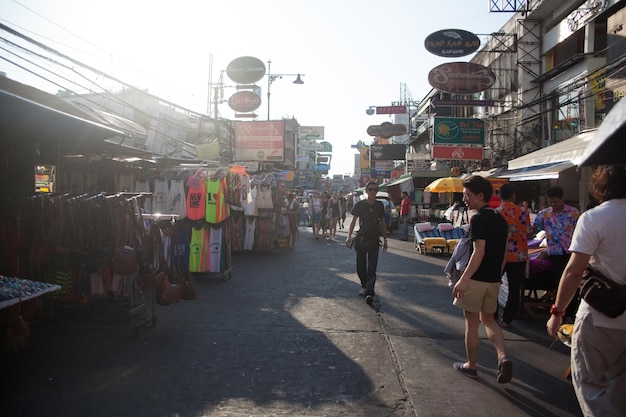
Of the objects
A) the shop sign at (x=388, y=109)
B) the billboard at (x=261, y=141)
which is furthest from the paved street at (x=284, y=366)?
the shop sign at (x=388, y=109)

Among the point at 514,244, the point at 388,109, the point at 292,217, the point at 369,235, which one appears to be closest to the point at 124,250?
the point at 369,235

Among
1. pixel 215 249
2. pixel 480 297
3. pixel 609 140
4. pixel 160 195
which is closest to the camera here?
pixel 609 140

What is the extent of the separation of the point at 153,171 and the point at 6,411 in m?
7.48

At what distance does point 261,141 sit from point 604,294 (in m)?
26.9

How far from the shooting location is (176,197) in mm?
9852

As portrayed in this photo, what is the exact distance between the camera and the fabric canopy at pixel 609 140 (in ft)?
5.27

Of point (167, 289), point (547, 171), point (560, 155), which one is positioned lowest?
point (167, 289)

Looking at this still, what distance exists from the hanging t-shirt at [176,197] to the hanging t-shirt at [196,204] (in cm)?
100

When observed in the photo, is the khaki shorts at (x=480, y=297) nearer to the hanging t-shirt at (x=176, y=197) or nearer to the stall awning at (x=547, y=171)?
the stall awning at (x=547, y=171)

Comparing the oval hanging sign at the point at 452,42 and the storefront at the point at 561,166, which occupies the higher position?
the oval hanging sign at the point at 452,42

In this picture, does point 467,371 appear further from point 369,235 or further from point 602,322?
point 369,235

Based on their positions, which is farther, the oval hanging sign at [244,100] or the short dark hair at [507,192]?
the oval hanging sign at [244,100]

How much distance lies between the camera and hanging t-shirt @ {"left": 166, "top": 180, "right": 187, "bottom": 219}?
9.80 m

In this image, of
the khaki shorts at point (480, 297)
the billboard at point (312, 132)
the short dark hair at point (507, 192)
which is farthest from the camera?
the billboard at point (312, 132)
